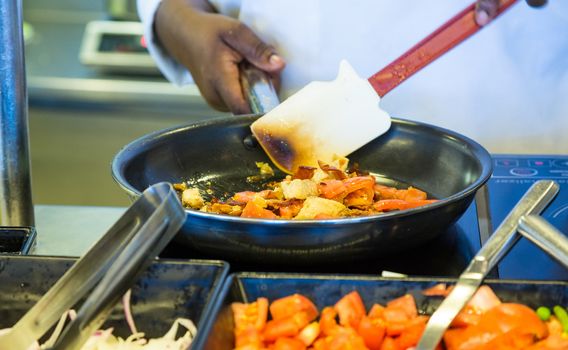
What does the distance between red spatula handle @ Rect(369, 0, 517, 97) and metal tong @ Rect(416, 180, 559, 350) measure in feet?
1.86

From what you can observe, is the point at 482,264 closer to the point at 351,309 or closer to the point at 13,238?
the point at 351,309

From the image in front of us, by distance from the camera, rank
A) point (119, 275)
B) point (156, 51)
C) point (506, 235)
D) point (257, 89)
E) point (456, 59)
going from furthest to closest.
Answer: point (156, 51) → point (456, 59) → point (257, 89) → point (506, 235) → point (119, 275)

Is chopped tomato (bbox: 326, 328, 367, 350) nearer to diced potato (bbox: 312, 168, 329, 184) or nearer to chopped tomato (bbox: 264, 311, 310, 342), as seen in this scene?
chopped tomato (bbox: 264, 311, 310, 342)

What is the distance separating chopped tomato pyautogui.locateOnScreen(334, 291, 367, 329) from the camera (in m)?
0.84

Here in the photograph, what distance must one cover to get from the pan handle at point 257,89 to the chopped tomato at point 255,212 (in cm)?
43

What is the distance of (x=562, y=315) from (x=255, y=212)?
453mm

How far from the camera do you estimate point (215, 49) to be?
69.7 inches

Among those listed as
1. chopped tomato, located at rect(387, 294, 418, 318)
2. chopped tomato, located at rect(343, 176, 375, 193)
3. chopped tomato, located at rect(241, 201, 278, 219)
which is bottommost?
chopped tomato, located at rect(241, 201, 278, 219)

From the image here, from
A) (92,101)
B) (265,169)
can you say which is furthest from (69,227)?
(92,101)

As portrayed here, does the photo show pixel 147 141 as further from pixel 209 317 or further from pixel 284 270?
pixel 209 317

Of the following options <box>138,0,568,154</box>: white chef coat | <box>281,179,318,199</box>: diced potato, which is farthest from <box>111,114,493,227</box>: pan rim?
<box>138,0,568,154</box>: white chef coat

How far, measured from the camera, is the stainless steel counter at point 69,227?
4.09ft

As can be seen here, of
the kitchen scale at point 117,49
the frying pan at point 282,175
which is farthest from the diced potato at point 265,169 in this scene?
the kitchen scale at point 117,49

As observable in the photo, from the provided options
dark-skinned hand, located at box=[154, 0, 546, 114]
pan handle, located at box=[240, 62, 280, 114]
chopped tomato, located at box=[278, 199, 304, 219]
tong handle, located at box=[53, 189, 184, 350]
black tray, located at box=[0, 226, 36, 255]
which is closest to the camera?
tong handle, located at box=[53, 189, 184, 350]
